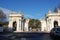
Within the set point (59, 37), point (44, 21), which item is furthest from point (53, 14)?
point (59, 37)

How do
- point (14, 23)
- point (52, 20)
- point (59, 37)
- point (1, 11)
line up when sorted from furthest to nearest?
point (1, 11)
point (14, 23)
point (52, 20)
point (59, 37)

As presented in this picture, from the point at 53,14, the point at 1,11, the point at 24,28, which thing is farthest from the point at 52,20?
the point at 1,11

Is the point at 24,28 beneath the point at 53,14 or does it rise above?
beneath

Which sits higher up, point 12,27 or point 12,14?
point 12,14

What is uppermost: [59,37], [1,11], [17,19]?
[1,11]

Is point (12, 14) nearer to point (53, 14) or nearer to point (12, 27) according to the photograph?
point (12, 27)

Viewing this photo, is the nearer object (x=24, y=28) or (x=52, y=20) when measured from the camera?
(x=52, y=20)

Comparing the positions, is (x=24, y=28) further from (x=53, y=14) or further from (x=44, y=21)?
(x=53, y=14)

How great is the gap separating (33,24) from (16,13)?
106 ft

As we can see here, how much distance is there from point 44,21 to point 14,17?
10.8 meters

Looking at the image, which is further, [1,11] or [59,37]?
[1,11]

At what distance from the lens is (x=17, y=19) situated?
50312mm

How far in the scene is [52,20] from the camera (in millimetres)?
48750

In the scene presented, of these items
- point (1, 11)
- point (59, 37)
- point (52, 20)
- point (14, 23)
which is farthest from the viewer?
point (1, 11)
